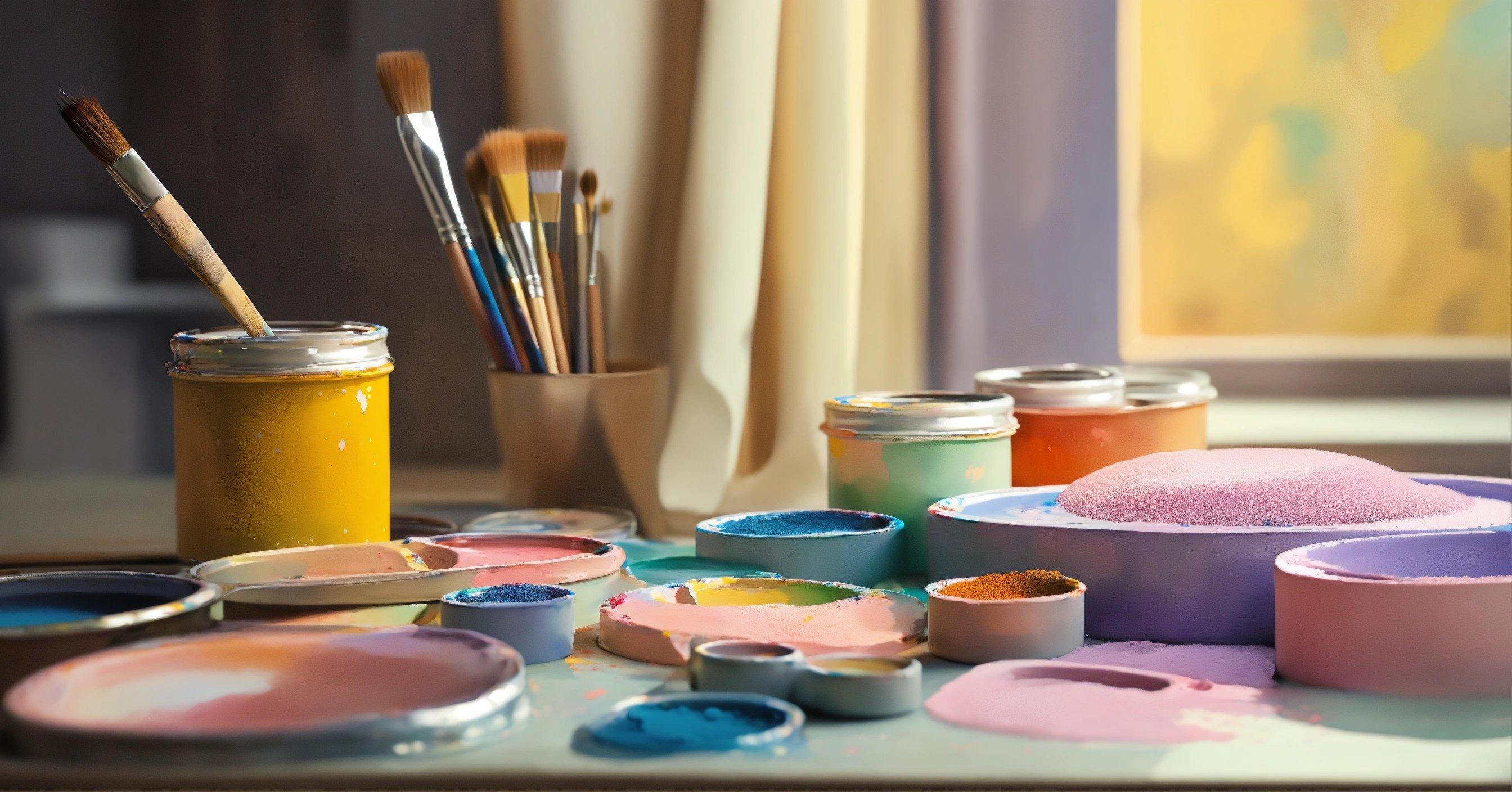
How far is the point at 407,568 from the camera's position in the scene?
2.39ft

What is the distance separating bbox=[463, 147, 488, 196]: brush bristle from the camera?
3.18 feet

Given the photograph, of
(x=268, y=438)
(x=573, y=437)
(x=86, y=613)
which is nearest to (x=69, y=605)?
(x=86, y=613)

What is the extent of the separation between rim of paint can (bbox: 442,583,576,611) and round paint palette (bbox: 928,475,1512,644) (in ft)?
0.71

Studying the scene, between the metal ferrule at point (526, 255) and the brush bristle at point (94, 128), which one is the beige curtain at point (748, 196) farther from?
the brush bristle at point (94, 128)

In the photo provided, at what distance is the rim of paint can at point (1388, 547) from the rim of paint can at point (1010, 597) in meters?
0.09

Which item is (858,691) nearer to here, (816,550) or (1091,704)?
(1091,704)

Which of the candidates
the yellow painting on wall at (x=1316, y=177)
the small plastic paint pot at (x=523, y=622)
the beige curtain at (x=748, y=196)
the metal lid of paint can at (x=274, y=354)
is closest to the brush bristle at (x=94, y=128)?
the metal lid of paint can at (x=274, y=354)

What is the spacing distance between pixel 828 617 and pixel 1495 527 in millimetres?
325

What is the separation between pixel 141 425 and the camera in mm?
1157

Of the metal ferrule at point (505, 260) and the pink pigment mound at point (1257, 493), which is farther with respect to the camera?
the metal ferrule at point (505, 260)

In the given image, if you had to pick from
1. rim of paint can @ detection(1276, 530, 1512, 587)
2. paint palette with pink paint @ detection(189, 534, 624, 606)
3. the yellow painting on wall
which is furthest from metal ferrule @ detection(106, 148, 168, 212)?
the yellow painting on wall

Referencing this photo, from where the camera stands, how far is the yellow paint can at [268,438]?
0.75 meters

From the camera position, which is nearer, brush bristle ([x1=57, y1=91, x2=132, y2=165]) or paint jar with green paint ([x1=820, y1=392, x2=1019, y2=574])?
brush bristle ([x1=57, y1=91, x2=132, y2=165])

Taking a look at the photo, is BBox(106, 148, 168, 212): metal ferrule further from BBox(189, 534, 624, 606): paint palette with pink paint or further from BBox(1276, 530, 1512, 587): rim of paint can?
BBox(1276, 530, 1512, 587): rim of paint can
